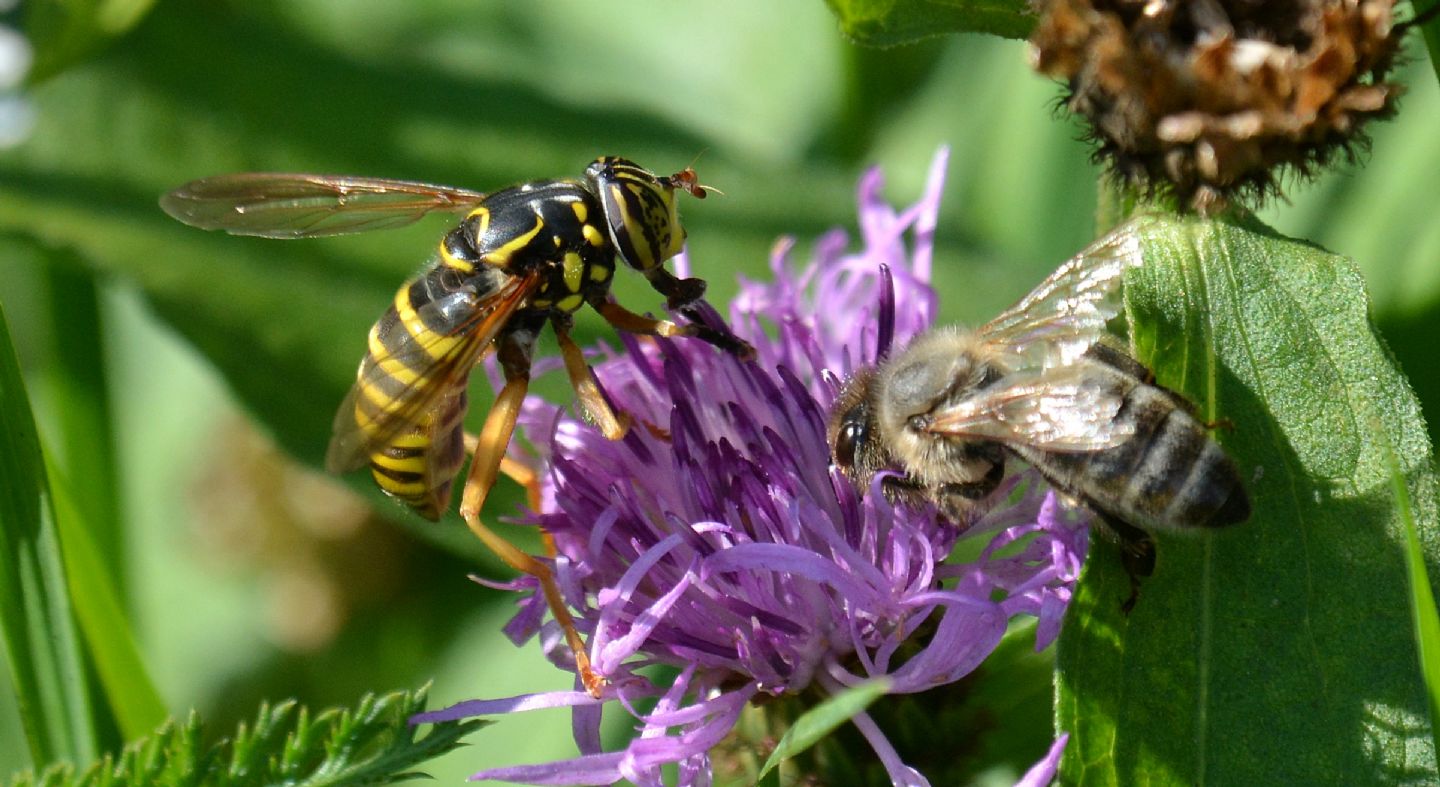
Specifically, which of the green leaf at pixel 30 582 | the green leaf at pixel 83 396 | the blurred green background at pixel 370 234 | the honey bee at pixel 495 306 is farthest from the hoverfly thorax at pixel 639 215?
the green leaf at pixel 83 396

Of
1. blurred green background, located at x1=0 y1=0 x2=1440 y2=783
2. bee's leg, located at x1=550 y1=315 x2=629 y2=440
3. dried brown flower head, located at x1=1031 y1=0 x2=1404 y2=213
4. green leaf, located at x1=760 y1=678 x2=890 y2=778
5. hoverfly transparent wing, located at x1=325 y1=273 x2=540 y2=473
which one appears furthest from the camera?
blurred green background, located at x1=0 y1=0 x2=1440 y2=783

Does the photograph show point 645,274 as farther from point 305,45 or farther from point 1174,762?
point 305,45

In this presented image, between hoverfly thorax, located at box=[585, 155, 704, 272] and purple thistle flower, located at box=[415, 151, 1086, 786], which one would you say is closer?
purple thistle flower, located at box=[415, 151, 1086, 786]

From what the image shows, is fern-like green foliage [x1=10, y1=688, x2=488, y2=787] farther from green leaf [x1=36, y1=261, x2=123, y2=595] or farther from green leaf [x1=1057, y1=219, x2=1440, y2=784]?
green leaf [x1=36, y1=261, x2=123, y2=595]

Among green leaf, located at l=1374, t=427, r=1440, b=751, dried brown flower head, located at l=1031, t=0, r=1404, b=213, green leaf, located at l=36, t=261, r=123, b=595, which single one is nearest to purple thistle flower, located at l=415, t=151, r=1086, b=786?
green leaf, located at l=1374, t=427, r=1440, b=751

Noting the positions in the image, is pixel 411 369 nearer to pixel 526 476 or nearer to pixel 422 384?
pixel 422 384

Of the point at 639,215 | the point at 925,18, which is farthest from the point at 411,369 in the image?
the point at 925,18
